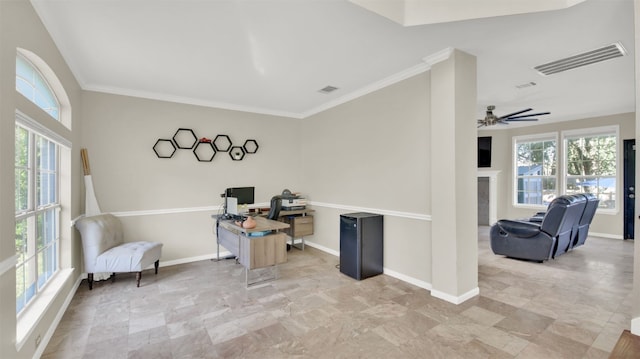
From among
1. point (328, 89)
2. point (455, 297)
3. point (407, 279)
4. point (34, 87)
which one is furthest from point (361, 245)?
point (34, 87)

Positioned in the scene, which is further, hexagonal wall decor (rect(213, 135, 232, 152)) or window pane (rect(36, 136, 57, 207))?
hexagonal wall decor (rect(213, 135, 232, 152))

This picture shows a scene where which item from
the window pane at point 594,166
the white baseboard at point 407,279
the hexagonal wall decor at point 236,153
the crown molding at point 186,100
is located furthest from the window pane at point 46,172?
the window pane at point 594,166

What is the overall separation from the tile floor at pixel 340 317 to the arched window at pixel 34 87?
2.08 metres

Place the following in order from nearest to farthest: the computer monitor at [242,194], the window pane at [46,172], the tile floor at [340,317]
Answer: the tile floor at [340,317], the window pane at [46,172], the computer monitor at [242,194]

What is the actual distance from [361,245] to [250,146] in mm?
2830

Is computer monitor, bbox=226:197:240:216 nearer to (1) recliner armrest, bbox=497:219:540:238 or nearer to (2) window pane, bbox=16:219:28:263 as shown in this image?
(2) window pane, bbox=16:219:28:263

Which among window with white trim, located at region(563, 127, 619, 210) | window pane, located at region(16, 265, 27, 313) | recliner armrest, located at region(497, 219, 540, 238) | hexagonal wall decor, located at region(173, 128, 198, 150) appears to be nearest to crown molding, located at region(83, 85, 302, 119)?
hexagonal wall decor, located at region(173, 128, 198, 150)

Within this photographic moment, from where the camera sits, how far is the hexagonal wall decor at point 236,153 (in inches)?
199

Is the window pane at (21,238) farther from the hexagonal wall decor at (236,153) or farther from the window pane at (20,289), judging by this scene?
the hexagonal wall decor at (236,153)

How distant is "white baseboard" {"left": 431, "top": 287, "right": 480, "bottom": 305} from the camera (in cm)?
303

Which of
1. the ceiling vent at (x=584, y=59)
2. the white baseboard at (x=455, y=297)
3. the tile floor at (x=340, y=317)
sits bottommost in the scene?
the tile floor at (x=340, y=317)

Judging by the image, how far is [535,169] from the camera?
727 centimetres

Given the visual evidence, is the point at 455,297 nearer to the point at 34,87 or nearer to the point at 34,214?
the point at 34,214

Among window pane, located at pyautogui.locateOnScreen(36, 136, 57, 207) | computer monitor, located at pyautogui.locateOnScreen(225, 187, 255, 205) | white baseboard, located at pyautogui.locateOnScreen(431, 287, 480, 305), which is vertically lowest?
white baseboard, located at pyautogui.locateOnScreen(431, 287, 480, 305)
